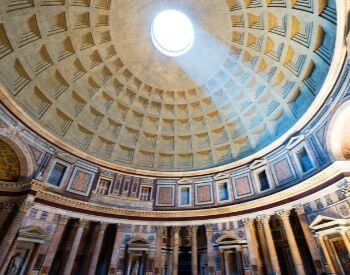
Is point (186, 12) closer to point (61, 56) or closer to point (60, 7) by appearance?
point (60, 7)

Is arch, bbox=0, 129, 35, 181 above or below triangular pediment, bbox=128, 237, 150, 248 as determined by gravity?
above

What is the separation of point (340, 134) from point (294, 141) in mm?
3397

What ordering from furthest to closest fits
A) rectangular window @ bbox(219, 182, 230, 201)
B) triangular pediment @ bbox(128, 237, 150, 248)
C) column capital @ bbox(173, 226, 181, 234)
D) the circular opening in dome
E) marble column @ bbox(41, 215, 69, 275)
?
the circular opening in dome, rectangular window @ bbox(219, 182, 230, 201), column capital @ bbox(173, 226, 181, 234), triangular pediment @ bbox(128, 237, 150, 248), marble column @ bbox(41, 215, 69, 275)

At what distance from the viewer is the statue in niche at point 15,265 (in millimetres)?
12469

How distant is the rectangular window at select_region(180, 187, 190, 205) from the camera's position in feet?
64.7

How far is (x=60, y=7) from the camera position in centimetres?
1504

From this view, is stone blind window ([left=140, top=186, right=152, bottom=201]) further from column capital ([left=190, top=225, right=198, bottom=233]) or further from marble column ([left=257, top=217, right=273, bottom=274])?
marble column ([left=257, top=217, right=273, bottom=274])

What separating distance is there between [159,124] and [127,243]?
1112 cm

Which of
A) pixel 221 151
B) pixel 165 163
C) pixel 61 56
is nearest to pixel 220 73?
pixel 221 151

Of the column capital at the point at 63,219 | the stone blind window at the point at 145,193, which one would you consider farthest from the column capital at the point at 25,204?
the stone blind window at the point at 145,193

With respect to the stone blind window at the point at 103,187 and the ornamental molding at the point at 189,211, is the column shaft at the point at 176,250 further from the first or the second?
the stone blind window at the point at 103,187

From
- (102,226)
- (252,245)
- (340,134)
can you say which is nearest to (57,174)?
(102,226)

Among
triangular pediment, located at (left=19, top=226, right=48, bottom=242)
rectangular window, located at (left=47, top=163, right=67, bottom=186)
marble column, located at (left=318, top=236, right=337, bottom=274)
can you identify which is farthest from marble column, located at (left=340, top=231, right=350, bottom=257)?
rectangular window, located at (left=47, top=163, right=67, bottom=186)

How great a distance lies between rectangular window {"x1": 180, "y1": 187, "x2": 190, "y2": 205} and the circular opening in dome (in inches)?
492
